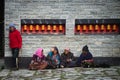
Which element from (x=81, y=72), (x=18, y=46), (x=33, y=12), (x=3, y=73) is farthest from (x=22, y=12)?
(x=81, y=72)

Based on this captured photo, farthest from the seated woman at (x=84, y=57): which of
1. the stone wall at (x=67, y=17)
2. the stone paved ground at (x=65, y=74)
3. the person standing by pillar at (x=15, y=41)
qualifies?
the person standing by pillar at (x=15, y=41)

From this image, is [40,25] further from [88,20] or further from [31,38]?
[88,20]

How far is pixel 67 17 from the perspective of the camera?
1351cm

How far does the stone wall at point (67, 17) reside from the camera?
530 inches

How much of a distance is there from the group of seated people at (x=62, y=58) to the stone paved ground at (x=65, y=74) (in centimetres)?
41

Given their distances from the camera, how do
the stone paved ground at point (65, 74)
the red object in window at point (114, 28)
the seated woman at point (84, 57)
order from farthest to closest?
the red object in window at point (114, 28), the seated woman at point (84, 57), the stone paved ground at point (65, 74)

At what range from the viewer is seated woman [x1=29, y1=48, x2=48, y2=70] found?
43.0 feet

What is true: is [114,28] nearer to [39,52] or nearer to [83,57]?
[83,57]

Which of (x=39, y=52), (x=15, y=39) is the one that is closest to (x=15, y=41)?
(x=15, y=39)

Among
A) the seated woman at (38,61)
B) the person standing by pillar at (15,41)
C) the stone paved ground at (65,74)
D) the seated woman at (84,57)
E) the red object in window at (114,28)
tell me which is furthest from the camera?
the red object in window at (114,28)

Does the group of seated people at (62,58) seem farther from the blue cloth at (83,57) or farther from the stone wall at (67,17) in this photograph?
the stone wall at (67,17)

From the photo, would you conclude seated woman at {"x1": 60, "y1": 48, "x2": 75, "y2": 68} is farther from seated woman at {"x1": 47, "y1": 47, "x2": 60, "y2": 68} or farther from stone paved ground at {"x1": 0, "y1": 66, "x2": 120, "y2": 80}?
stone paved ground at {"x1": 0, "y1": 66, "x2": 120, "y2": 80}

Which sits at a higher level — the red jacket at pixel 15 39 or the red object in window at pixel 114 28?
the red object in window at pixel 114 28

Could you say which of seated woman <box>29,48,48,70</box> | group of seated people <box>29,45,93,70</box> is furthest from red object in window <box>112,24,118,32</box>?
seated woman <box>29,48,48,70</box>
